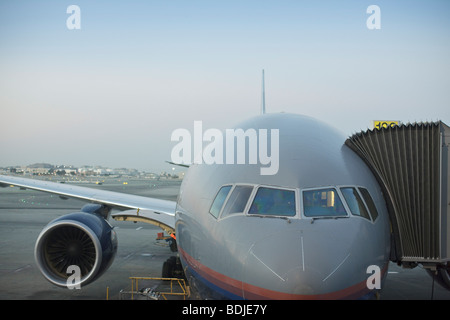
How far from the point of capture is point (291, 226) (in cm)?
509

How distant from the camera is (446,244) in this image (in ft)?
22.0

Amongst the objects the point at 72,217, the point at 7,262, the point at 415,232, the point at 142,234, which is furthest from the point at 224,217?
the point at 142,234

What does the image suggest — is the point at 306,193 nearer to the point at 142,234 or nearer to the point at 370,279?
the point at 370,279

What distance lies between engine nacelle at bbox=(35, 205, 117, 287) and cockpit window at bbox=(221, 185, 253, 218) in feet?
16.2

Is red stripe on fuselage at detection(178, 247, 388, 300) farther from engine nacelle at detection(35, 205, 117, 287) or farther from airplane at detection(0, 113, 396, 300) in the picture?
engine nacelle at detection(35, 205, 117, 287)

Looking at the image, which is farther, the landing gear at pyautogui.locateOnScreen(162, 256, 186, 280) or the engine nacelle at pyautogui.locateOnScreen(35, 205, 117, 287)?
the landing gear at pyautogui.locateOnScreen(162, 256, 186, 280)

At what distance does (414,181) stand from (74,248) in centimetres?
769

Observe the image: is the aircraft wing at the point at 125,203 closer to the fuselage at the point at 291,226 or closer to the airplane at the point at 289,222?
the airplane at the point at 289,222

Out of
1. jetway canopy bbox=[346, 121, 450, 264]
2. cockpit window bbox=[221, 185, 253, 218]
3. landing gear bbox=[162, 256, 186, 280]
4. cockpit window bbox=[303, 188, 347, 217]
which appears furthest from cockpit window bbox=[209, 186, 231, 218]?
landing gear bbox=[162, 256, 186, 280]

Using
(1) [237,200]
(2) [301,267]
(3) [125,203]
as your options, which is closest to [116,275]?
(3) [125,203]

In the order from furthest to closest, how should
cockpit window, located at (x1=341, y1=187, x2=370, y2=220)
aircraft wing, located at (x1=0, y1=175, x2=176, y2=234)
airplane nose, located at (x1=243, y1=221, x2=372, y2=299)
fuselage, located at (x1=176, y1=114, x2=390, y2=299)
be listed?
aircraft wing, located at (x1=0, y1=175, x2=176, y2=234) → cockpit window, located at (x1=341, y1=187, x2=370, y2=220) → fuselage, located at (x1=176, y1=114, x2=390, y2=299) → airplane nose, located at (x1=243, y1=221, x2=372, y2=299)

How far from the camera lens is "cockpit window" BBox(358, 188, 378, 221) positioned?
5.81m

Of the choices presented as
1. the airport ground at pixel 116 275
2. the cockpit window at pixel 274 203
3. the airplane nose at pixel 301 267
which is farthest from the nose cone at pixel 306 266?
the airport ground at pixel 116 275

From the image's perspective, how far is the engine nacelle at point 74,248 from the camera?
9.38 m
